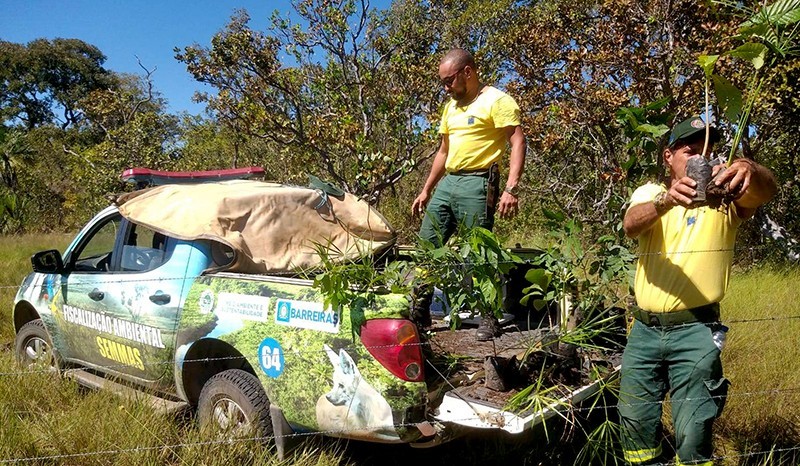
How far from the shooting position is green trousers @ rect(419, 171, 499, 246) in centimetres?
397

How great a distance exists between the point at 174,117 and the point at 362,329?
2279 centimetres

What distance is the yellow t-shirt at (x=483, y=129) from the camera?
398cm

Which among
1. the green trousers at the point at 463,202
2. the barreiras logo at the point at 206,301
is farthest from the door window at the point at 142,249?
the green trousers at the point at 463,202

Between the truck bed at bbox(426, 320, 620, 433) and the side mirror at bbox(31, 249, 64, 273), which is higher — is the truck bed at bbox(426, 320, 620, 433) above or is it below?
below

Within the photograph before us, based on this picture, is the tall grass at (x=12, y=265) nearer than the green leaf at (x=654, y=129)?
No

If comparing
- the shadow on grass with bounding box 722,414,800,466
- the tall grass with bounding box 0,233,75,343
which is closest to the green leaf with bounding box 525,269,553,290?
the shadow on grass with bounding box 722,414,800,466

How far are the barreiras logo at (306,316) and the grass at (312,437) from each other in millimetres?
561

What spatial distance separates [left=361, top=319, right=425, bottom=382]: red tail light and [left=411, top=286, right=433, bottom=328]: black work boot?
19 centimetres

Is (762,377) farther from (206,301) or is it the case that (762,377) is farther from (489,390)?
(206,301)

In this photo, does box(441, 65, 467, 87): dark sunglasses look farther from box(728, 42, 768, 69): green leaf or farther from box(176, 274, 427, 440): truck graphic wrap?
box(728, 42, 768, 69): green leaf

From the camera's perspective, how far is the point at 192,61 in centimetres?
872

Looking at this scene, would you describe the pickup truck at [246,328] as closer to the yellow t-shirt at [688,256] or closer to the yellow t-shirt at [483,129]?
the yellow t-shirt at [688,256]

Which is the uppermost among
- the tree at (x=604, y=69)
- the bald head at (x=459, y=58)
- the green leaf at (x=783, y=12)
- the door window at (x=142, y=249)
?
the tree at (x=604, y=69)

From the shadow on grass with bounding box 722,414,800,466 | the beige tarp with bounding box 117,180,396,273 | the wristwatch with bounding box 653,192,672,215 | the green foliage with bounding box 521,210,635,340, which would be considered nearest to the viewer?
the wristwatch with bounding box 653,192,672,215
